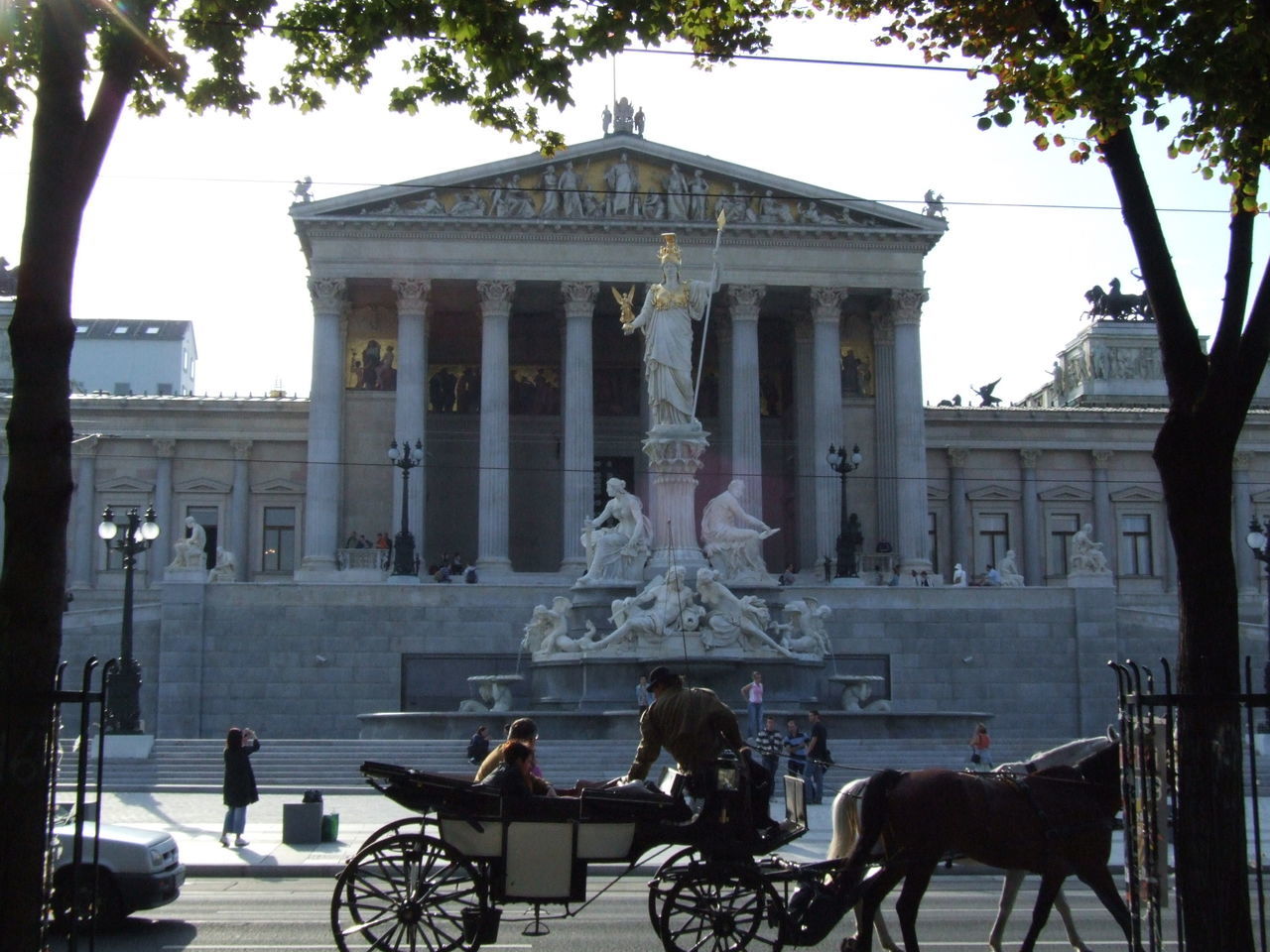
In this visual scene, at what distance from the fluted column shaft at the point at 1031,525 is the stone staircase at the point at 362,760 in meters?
37.1

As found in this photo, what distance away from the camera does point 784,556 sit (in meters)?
66.8

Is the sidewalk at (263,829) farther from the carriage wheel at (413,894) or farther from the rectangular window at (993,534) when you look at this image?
the rectangular window at (993,534)

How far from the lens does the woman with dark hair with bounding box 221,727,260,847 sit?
71.1 feet

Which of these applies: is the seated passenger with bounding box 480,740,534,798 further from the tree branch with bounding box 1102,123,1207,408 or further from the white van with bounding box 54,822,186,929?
the tree branch with bounding box 1102,123,1207,408

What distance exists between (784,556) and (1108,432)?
54.5ft

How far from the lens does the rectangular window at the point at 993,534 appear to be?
72.2m

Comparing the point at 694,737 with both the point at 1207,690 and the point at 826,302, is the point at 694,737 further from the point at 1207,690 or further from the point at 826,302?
the point at 826,302

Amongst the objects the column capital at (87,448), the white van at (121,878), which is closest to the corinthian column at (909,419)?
the column capital at (87,448)

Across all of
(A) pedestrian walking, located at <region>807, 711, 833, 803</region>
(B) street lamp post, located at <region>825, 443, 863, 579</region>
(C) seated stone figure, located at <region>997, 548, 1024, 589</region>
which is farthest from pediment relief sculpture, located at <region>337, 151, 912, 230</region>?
(A) pedestrian walking, located at <region>807, 711, 833, 803</region>

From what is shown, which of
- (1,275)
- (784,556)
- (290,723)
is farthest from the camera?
(1,275)

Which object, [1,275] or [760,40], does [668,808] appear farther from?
[1,275]

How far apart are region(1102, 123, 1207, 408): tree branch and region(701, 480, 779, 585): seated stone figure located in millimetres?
23615

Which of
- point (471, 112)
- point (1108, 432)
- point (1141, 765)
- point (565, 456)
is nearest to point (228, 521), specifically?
point (565, 456)

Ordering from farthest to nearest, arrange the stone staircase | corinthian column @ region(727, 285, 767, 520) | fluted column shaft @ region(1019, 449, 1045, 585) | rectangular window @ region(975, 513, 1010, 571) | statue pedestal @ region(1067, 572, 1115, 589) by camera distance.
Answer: rectangular window @ region(975, 513, 1010, 571) → fluted column shaft @ region(1019, 449, 1045, 585) → corinthian column @ region(727, 285, 767, 520) → statue pedestal @ region(1067, 572, 1115, 589) → the stone staircase
